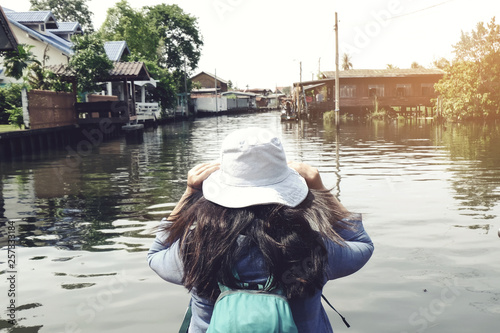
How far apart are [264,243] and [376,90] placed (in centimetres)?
5081

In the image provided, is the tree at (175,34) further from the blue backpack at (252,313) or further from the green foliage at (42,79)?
the blue backpack at (252,313)

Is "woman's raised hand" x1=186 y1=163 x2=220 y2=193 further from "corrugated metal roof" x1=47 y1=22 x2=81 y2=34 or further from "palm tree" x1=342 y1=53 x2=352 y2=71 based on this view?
"palm tree" x1=342 y1=53 x2=352 y2=71

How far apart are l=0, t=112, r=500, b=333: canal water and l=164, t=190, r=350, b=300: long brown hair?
590 mm

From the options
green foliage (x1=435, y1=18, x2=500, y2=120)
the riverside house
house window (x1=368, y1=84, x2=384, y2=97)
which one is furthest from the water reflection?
house window (x1=368, y1=84, x2=384, y2=97)

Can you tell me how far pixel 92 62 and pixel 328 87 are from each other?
27.0 metres

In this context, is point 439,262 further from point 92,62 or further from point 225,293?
point 92,62

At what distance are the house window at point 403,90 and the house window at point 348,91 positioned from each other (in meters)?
4.23

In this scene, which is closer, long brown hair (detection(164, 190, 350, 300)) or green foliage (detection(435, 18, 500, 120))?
long brown hair (detection(164, 190, 350, 300))

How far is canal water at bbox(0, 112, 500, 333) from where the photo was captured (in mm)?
4301

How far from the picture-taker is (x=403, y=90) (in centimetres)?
5069

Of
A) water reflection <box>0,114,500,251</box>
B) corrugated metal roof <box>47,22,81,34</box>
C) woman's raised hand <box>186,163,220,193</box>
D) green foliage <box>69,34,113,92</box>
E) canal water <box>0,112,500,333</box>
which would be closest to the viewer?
woman's raised hand <box>186,163,220,193</box>

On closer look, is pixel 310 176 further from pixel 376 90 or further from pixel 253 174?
pixel 376 90

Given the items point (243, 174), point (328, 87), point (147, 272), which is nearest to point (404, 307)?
point (147, 272)

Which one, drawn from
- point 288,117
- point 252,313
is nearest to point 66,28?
point 288,117
